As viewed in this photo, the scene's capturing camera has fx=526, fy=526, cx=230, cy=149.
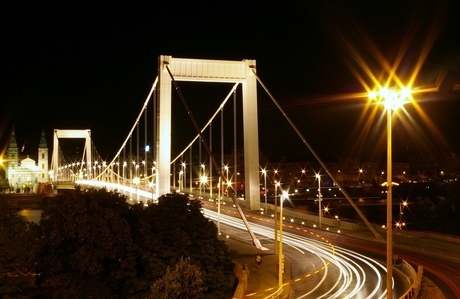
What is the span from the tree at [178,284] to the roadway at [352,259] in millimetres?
4211

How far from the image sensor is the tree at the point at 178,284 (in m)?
14.9

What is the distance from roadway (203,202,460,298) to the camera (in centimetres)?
1903

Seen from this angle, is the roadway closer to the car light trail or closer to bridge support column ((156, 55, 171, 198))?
the car light trail

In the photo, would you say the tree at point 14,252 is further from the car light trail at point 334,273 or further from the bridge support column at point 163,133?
the car light trail at point 334,273

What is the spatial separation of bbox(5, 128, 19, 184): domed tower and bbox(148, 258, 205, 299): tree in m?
116

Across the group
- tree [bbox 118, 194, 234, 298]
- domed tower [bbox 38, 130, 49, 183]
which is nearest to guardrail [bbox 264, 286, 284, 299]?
tree [bbox 118, 194, 234, 298]

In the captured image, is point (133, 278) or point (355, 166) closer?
point (133, 278)

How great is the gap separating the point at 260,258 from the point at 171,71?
50.6 ft

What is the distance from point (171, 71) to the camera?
34.6m

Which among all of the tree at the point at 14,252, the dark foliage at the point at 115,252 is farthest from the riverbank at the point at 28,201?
the dark foliage at the point at 115,252

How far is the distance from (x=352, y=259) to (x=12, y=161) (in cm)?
11397

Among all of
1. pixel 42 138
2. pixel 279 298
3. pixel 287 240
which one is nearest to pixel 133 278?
pixel 279 298

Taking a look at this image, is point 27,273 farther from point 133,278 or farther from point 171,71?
point 171,71

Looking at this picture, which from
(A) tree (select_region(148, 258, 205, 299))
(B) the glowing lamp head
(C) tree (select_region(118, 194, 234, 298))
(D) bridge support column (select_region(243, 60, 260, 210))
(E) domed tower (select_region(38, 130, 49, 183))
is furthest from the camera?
(E) domed tower (select_region(38, 130, 49, 183))
